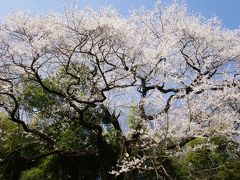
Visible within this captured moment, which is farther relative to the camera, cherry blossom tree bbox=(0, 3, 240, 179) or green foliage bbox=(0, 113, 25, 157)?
green foliage bbox=(0, 113, 25, 157)

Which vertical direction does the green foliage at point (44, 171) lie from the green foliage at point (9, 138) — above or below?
below

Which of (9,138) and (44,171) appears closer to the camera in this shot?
(44,171)

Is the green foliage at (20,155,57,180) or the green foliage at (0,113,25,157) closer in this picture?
the green foliage at (20,155,57,180)

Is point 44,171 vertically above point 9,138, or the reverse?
point 9,138

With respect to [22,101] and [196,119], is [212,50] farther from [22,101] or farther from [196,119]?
[22,101]

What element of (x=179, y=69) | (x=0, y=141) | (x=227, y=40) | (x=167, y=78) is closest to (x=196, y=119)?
(x=167, y=78)

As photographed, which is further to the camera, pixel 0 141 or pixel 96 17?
pixel 0 141

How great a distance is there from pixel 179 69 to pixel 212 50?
4.36 feet

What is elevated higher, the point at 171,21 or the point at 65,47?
the point at 171,21

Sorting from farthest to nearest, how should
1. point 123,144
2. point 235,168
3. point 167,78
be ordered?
point 235,168
point 167,78
point 123,144

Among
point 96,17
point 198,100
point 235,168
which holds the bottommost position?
point 235,168

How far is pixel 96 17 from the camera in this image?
11.9 m

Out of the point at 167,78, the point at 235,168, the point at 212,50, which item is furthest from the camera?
the point at 235,168

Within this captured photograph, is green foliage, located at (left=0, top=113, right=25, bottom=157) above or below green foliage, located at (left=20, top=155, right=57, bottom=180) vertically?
above
